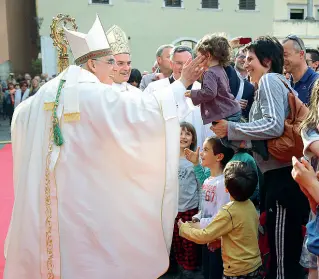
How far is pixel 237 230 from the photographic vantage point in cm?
292

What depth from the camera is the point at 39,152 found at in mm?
2844

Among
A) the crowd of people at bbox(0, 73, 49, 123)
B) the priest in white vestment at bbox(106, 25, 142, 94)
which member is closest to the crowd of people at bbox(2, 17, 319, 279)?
the priest in white vestment at bbox(106, 25, 142, 94)

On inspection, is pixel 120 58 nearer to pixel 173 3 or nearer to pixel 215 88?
pixel 215 88

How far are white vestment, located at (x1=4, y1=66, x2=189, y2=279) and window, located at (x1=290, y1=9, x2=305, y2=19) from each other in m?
25.4

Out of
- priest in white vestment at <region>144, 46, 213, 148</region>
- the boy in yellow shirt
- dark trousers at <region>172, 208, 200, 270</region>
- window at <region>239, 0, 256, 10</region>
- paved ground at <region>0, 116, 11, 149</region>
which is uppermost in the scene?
window at <region>239, 0, 256, 10</region>

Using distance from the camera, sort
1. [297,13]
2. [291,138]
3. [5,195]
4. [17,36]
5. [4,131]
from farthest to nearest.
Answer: [297,13] < [17,36] < [4,131] < [5,195] < [291,138]

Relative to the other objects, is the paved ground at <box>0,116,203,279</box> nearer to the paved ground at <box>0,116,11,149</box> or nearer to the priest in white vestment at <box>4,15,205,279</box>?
the paved ground at <box>0,116,11,149</box>

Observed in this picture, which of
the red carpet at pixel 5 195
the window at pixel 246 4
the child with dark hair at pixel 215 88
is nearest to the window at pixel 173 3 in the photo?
the window at pixel 246 4

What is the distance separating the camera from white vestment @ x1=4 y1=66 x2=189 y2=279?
2756 mm

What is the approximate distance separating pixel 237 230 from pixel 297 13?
25.7 metres

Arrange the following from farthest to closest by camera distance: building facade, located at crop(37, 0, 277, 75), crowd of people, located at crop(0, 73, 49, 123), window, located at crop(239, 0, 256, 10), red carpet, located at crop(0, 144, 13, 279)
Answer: window, located at crop(239, 0, 256, 10)
building facade, located at crop(37, 0, 277, 75)
crowd of people, located at crop(0, 73, 49, 123)
red carpet, located at crop(0, 144, 13, 279)

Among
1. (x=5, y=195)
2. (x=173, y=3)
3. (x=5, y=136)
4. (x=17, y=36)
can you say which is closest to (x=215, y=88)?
(x=5, y=195)

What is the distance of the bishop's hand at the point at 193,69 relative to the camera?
2.89 metres

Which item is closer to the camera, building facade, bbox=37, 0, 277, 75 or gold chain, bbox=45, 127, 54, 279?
gold chain, bbox=45, 127, 54, 279
